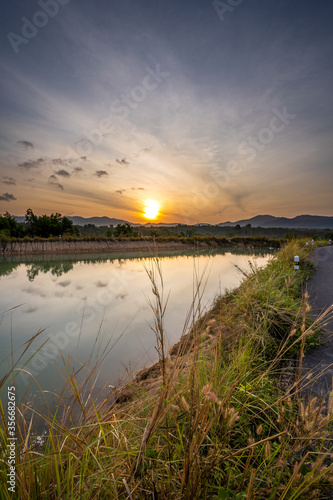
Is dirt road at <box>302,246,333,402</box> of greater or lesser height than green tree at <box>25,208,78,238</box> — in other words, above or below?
below

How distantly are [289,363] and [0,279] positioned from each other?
31.4 feet

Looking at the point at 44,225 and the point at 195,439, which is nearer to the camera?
the point at 195,439

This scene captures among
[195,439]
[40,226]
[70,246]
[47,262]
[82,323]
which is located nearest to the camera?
[195,439]

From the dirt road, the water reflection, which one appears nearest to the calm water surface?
the dirt road

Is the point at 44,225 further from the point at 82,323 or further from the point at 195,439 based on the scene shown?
the point at 195,439

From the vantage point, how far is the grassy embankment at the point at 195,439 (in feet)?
2.46

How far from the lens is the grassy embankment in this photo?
0.75m

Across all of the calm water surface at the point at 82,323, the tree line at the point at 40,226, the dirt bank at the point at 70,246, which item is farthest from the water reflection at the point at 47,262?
the tree line at the point at 40,226

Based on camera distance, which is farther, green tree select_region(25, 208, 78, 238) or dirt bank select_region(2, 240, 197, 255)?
green tree select_region(25, 208, 78, 238)

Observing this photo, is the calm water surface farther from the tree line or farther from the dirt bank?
the tree line

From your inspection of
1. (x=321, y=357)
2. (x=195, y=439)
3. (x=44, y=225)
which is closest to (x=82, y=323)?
(x=321, y=357)

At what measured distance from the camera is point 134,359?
340 centimetres

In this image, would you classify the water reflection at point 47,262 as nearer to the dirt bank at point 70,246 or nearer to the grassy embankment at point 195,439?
the dirt bank at point 70,246

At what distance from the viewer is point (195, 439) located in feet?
2.59
